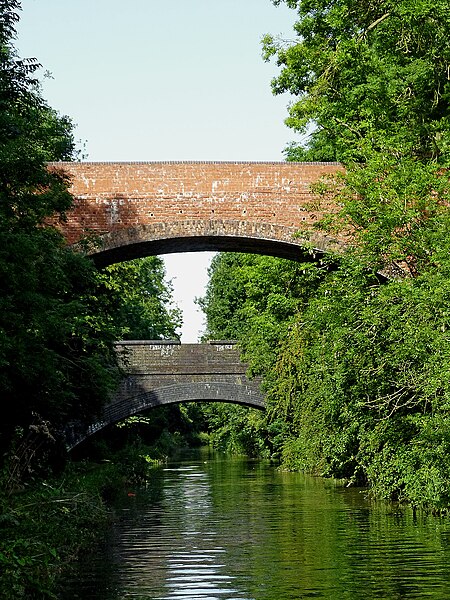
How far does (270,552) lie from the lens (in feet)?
42.9

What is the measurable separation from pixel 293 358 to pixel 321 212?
7870 mm

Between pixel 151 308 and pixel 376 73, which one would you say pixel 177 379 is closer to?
pixel 376 73

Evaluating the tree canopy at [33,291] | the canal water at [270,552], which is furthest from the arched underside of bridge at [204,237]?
the canal water at [270,552]

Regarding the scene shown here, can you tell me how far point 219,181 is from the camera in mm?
19891

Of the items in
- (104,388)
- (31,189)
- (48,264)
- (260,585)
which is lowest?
(260,585)

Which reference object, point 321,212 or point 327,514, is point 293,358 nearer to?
point 321,212

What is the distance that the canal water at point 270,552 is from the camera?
10320 millimetres

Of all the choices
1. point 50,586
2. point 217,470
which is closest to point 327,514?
point 50,586

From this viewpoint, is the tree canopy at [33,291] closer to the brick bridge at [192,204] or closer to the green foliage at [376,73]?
the brick bridge at [192,204]

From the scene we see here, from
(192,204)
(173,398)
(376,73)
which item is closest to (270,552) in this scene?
(192,204)

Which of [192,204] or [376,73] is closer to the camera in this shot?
[192,204]

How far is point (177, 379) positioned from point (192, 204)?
44.3 ft

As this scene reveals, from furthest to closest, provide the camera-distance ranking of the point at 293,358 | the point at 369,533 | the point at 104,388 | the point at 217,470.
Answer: the point at 217,470 < the point at 293,358 < the point at 104,388 < the point at 369,533

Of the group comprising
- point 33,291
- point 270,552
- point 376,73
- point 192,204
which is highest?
point 376,73
